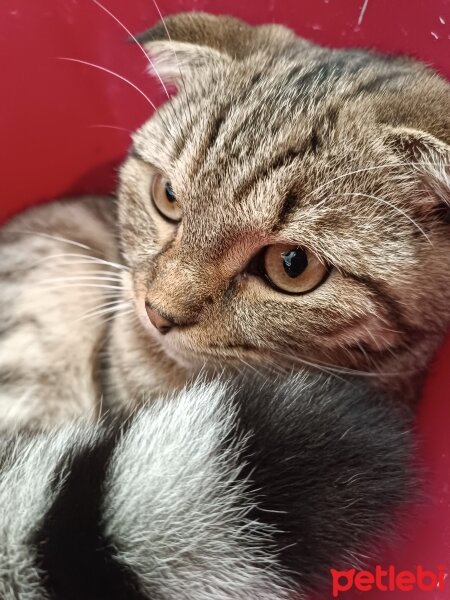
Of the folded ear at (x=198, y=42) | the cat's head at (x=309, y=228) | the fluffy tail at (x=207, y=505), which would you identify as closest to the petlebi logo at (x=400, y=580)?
the fluffy tail at (x=207, y=505)

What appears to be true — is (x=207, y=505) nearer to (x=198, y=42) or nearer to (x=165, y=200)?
(x=165, y=200)

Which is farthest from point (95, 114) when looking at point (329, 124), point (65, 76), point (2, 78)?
point (329, 124)

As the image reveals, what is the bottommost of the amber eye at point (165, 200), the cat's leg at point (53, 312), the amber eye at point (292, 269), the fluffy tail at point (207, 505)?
the cat's leg at point (53, 312)

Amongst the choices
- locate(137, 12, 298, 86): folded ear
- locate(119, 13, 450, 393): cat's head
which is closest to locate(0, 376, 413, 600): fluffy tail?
locate(119, 13, 450, 393): cat's head

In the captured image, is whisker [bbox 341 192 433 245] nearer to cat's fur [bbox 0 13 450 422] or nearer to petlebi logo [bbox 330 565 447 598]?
cat's fur [bbox 0 13 450 422]

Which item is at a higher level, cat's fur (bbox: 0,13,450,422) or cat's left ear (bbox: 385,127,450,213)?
cat's left ear (bbox: 385,127,450,213)

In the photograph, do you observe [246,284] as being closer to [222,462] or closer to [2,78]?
[222,462]

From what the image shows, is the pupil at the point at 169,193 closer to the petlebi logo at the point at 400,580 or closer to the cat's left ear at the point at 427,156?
the cat's left ear at the point at 427,156
